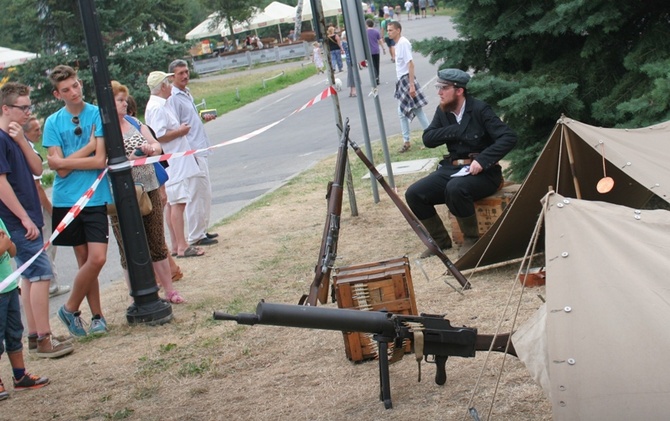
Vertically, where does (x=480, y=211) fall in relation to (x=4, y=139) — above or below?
below

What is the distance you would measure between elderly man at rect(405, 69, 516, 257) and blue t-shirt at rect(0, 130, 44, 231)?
3.06 metres

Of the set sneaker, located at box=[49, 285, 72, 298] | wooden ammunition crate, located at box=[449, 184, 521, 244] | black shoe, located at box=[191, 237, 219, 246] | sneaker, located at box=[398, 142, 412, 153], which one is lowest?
sneaker, located at box=[49, 285, 72, 298]

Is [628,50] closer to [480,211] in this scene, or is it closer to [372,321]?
[480,211]

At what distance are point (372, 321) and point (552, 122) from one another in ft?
16.7

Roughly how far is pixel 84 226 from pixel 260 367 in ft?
6.08

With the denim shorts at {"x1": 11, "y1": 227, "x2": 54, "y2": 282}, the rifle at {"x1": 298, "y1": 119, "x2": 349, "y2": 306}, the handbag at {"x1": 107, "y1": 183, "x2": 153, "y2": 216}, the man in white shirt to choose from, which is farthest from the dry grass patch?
the man in white shirt

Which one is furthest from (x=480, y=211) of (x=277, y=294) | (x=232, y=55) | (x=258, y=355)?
(x=232, y=55)

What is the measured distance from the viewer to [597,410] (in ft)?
11.1

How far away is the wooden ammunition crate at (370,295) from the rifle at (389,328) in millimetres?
856

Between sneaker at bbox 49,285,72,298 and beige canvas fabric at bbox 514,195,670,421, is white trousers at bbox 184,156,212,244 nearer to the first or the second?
sneaker at bbox 49,285,72,298

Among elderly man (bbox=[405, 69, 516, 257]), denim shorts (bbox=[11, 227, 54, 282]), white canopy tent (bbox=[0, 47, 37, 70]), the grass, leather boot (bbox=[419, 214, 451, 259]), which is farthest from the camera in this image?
the grass

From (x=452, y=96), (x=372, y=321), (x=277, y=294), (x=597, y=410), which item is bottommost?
(x=277, y=294)

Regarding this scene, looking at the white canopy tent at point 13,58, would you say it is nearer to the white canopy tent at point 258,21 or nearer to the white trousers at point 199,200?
the white trousers at point 199,200

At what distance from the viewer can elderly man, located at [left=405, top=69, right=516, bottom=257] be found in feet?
24.0
